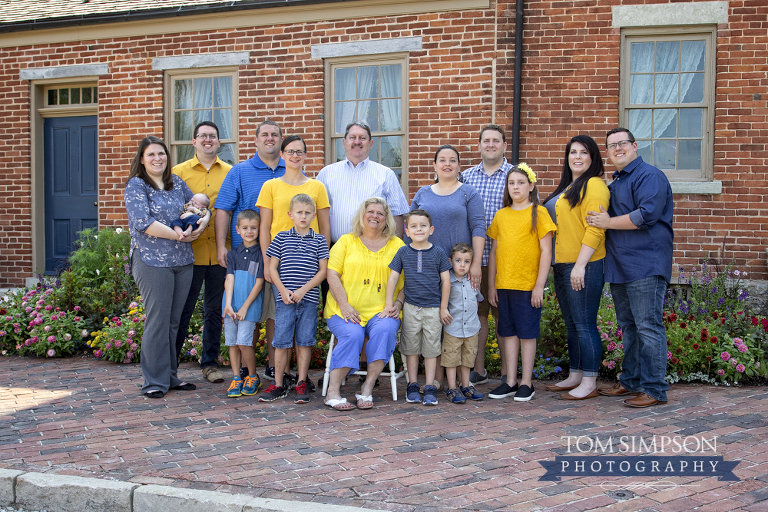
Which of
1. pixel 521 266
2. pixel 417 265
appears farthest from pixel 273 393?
pixel 521 266

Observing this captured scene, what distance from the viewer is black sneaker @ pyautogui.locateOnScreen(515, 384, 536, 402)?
502 cm

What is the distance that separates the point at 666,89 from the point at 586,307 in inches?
163

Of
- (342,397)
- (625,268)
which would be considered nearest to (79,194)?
(342,397)

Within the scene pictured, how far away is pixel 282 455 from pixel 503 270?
2.31m

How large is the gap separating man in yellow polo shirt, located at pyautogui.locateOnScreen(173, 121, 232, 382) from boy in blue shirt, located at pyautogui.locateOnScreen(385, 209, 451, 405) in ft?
5.59

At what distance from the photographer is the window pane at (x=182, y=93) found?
30.4 feet

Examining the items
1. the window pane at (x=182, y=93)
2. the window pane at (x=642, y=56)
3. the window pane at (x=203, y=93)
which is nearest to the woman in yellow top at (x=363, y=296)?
the window pane at (x=642, y=56)

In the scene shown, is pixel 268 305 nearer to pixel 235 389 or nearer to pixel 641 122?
pixel 235 389

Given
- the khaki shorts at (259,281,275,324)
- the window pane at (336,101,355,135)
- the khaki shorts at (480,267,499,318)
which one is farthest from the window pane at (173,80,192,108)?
the khaki shorts at (480,267,499,318)

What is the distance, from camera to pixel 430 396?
195 inches

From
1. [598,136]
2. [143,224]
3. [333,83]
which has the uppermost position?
[333,83]

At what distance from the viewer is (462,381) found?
518 centimetres

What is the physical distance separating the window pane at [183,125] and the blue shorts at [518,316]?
5953mm

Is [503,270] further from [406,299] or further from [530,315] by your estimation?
[406,299]
